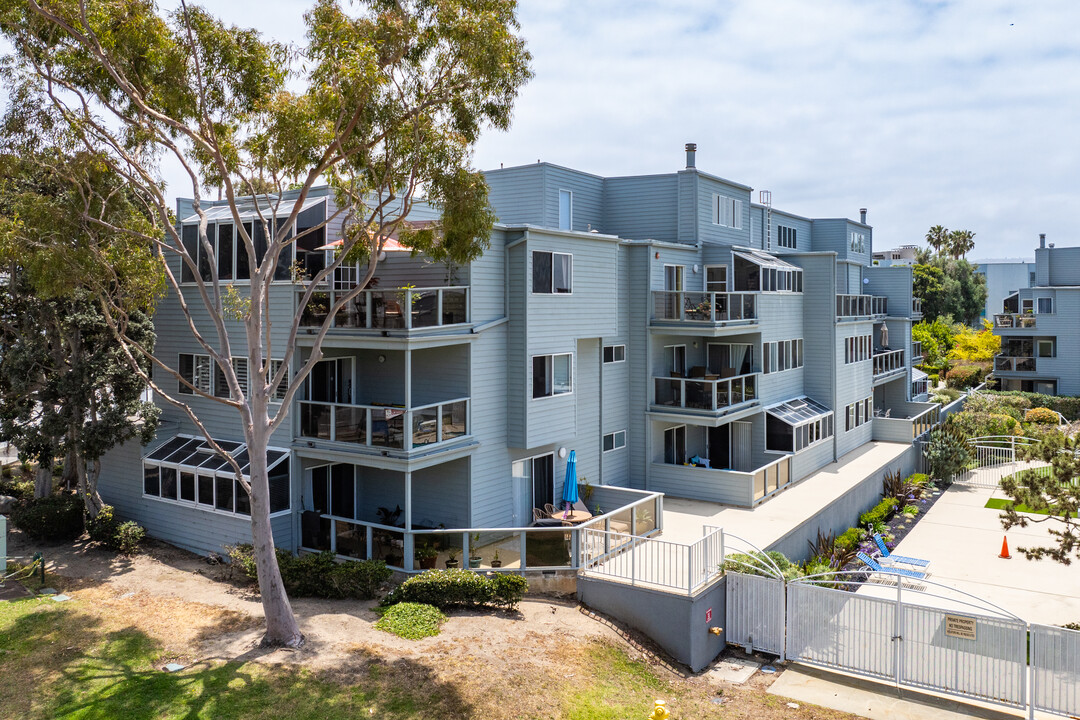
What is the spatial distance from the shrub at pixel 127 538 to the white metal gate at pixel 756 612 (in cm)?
1463

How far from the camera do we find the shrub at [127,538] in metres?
19.9

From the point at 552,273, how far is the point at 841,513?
1238cm

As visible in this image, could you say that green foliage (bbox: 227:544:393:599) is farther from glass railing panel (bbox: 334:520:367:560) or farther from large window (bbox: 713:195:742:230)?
large window (bbox: 713:195:742:230)

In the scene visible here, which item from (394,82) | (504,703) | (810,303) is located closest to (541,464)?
(504,703)

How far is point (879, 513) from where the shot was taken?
27.1 metres

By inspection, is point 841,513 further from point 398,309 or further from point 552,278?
point 398,309

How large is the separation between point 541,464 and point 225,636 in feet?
31.2

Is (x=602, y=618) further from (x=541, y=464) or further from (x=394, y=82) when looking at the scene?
(x=394, y=82)

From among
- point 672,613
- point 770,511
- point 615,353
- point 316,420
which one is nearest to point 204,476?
point 316,420

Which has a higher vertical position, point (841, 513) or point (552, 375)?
point (552, 375)

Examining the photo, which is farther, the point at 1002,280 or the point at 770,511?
the point at 1002,280

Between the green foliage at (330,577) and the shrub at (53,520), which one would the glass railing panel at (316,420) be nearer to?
the green foliage at (330,577)

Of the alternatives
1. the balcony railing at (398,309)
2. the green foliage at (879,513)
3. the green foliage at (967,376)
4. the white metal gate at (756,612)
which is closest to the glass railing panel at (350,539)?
the balcony railing at (398,309)

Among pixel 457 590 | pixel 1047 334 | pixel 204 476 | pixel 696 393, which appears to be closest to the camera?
pixel 457 590
